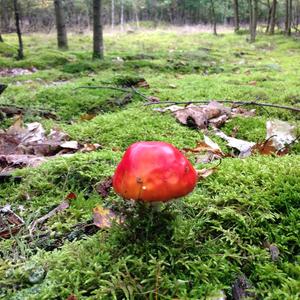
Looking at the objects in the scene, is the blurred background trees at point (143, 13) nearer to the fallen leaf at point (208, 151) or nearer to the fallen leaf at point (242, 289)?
the fallen leaf at point (208, 151)

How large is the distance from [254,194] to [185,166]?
61cm

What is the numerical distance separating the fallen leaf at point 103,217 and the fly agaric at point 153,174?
1.37 ft

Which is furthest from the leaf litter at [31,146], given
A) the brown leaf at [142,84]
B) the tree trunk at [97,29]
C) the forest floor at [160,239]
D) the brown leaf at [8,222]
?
the tree trunk at [97,29]

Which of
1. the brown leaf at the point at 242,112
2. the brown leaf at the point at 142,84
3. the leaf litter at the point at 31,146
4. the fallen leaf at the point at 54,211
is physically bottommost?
the fallen leaf at the point at 54,211

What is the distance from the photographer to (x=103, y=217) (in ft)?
6.31

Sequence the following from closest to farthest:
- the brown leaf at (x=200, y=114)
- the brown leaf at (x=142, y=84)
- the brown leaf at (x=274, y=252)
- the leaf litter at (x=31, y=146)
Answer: the brown leaf at (x=274, y=252) → the leaf litter at (x=31, y=146) → the brown leaf at (x=200, y=114) → the brown leaf at (x=142, y=84)

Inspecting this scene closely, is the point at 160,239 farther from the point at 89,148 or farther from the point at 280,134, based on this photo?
the point at 280,134

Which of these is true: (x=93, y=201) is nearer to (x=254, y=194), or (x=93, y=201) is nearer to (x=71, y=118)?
(x=254, y=194)

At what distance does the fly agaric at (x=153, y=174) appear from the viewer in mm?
1384

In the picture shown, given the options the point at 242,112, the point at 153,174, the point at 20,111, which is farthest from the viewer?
the point at 20,111

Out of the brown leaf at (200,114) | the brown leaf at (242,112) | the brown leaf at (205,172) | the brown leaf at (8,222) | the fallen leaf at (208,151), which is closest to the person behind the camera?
the brown leaf at (8,222)

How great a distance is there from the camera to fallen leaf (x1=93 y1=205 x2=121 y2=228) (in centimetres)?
→ 185

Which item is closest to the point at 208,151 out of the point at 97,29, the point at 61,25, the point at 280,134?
the point at 280,134

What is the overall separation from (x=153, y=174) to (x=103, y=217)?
0.64 metres
